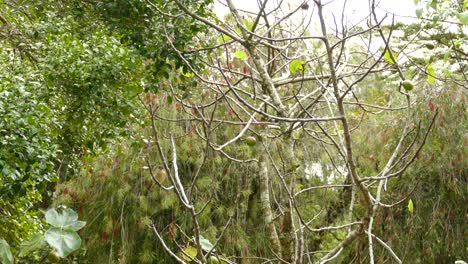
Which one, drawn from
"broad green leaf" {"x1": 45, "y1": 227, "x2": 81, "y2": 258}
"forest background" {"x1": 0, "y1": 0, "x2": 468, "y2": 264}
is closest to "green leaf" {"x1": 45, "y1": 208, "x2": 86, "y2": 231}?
"broad green leaf" {"x1": 45, "y1": 227, "x2": 81, "y2": 258}

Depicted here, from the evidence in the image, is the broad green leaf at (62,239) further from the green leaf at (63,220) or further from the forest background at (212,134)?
the forest background at (212,134)

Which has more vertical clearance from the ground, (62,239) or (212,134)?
(212,134)

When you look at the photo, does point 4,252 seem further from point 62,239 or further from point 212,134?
point 212,134

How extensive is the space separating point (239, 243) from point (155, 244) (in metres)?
0.61

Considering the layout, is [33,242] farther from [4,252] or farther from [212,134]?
[212,134]

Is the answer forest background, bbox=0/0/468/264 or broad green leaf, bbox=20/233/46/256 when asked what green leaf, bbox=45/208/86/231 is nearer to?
broad green leaf, bbox=20/233/46/256

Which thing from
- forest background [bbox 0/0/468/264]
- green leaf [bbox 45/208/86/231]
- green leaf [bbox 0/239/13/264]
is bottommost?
green leaf [bbox 0/239/13/264]

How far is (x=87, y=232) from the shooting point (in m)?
4.43

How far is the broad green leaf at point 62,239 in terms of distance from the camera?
0.77 meters

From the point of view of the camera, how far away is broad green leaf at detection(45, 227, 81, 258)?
0.77m

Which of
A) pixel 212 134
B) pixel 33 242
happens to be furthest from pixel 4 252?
pixel 212 134

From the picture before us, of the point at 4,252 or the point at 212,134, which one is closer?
the point at 4,252

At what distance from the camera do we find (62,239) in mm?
785

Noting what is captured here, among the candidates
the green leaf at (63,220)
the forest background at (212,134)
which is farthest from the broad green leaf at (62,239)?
the forest background at (212,134)
